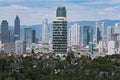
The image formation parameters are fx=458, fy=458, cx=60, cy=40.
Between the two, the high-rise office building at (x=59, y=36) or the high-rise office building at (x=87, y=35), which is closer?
the high-rise office building at (x=59, y=36)

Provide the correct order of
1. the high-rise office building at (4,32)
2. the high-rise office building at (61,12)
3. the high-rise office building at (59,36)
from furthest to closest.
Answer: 1. the high-rise office building at (4,32)
2. the high-rise office building at (61,12)
3. the high-rise office building at (59,36)

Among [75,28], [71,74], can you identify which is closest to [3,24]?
[75,28]

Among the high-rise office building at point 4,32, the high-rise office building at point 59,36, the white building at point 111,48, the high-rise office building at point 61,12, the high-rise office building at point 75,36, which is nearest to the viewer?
the high-rise office building at point 59,36

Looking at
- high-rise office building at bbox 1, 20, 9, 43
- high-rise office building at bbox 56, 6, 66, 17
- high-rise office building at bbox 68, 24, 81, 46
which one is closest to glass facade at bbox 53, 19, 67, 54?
high-rise office building at bbox 56, 6, 66, 17

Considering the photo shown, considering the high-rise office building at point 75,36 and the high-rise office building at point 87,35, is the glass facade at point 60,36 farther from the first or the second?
the high-rise office building at point 75,36

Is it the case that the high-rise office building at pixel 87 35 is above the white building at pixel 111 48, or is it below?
above

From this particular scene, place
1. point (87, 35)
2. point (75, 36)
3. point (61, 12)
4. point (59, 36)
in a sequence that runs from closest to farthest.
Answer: point (59, 36) → point (61, 12) → point (87, 35) → point (75, 36)

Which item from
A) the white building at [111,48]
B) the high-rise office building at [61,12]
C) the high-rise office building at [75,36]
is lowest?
the white building at [111,48]

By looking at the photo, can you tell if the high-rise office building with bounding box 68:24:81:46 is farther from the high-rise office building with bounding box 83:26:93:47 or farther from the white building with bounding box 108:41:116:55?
the white building with bounding box 108:41:116:55

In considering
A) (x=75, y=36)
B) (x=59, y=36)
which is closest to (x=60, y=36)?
(x=59, y=36)

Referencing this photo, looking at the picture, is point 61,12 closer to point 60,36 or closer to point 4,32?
point 60,36

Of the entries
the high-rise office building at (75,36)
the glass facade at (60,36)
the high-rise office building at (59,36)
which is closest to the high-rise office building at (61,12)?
the high-rise office building at (59,36)
